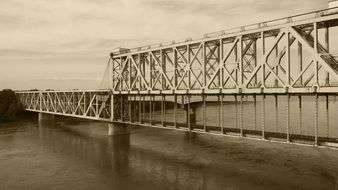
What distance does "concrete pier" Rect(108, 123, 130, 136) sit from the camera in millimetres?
69438

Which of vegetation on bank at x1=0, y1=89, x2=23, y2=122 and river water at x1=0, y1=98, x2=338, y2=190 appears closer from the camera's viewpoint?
river water at x1=0, y1=98, x2=338, y2=190

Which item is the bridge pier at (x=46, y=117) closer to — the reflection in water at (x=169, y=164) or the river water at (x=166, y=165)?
the river water at (x=166, y=165)

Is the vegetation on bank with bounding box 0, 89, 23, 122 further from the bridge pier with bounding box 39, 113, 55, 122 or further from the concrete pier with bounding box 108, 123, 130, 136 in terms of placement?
the concrete pier with bounding box 108, 123, 130, 136

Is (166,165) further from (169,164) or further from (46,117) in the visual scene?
(46,117)

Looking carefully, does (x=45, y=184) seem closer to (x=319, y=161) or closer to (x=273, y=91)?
(x=273, y=91)

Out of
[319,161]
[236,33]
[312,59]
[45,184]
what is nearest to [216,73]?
[236,33]

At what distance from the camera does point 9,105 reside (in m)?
113

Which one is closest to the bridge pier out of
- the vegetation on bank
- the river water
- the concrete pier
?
the vegetation on bank

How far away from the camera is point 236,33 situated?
41500mm

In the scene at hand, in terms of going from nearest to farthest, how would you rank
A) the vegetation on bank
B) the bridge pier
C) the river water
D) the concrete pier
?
1. the river water
2. the concrete pier
3. the bridge pier
4. the vegetation on bank

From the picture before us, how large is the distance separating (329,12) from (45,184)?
113 ft

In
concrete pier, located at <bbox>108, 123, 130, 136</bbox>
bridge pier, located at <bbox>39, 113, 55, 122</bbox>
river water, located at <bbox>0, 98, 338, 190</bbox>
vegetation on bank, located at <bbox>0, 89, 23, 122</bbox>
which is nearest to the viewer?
river water, located at <bbox>0, 98, 338, 190</bbox>

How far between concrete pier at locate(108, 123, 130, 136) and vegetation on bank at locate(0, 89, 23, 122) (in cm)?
5587

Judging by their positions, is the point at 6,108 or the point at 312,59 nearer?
the point at 312,59
